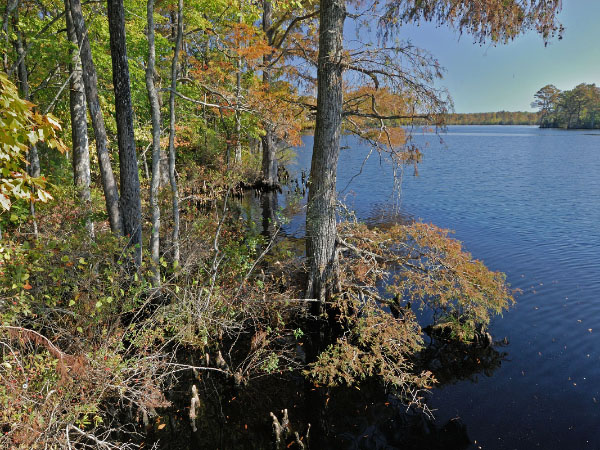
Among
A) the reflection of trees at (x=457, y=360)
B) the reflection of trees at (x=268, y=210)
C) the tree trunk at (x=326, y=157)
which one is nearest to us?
the reflection of trees at (x=457, y=360)

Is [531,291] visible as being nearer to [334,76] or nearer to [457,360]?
[457,360]

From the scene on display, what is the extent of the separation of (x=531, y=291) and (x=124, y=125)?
477 inches

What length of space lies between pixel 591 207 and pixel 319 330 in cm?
1965

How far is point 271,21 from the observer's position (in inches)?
828

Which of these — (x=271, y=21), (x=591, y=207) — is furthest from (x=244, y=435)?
(x=591, y=207)

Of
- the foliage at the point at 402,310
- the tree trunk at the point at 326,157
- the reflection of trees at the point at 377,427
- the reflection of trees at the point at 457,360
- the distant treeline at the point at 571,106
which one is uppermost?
the distant treeline at the point at 571,106

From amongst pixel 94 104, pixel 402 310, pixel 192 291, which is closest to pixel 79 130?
pixel 94 104

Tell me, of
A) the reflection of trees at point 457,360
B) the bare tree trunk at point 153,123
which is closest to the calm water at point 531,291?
the reflection of trees at point 457,360

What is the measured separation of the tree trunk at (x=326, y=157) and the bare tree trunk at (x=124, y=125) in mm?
4113

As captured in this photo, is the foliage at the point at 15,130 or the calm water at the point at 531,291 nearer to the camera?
the foliage at the point at 15,130

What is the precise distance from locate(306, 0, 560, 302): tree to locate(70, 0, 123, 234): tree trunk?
15.3 feet

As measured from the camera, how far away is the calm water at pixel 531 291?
22.3 ft

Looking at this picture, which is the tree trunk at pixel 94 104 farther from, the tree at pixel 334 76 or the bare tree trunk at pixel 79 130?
the tree at pixel 334 76

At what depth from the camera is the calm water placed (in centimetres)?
679
